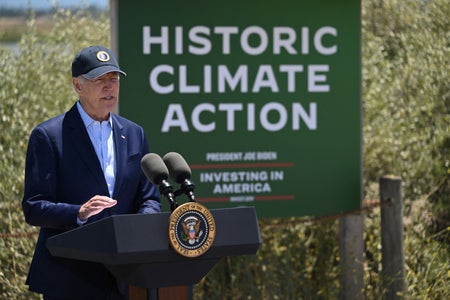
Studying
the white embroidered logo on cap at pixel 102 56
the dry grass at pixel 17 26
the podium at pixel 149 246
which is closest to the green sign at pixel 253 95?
the dry grass at pixel 17 26

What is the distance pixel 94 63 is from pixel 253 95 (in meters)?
2.85

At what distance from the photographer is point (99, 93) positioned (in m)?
3.62

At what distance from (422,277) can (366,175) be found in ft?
5.30

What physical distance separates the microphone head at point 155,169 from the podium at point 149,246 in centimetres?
16

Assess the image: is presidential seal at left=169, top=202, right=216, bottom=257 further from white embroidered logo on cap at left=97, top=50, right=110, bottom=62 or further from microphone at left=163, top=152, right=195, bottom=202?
white embroidered logo on cap at left=97, top=50, right=110, bottom=62

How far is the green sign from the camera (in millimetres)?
6191

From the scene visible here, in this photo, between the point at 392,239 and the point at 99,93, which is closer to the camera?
the point at 99,93

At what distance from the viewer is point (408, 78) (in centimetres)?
753

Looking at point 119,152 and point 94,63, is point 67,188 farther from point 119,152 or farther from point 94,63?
point 94,63

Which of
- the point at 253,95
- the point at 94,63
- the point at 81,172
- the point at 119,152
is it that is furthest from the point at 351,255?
the point at 94,63

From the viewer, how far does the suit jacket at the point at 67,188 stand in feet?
11.7

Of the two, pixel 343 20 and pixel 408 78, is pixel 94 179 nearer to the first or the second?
Answer: pixel 343 20

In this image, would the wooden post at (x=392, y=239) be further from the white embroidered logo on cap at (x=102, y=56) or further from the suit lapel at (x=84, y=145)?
the white embroidered logo on cap at (x=102, y=56)

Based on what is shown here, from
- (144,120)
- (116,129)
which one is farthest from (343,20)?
(116,129)
